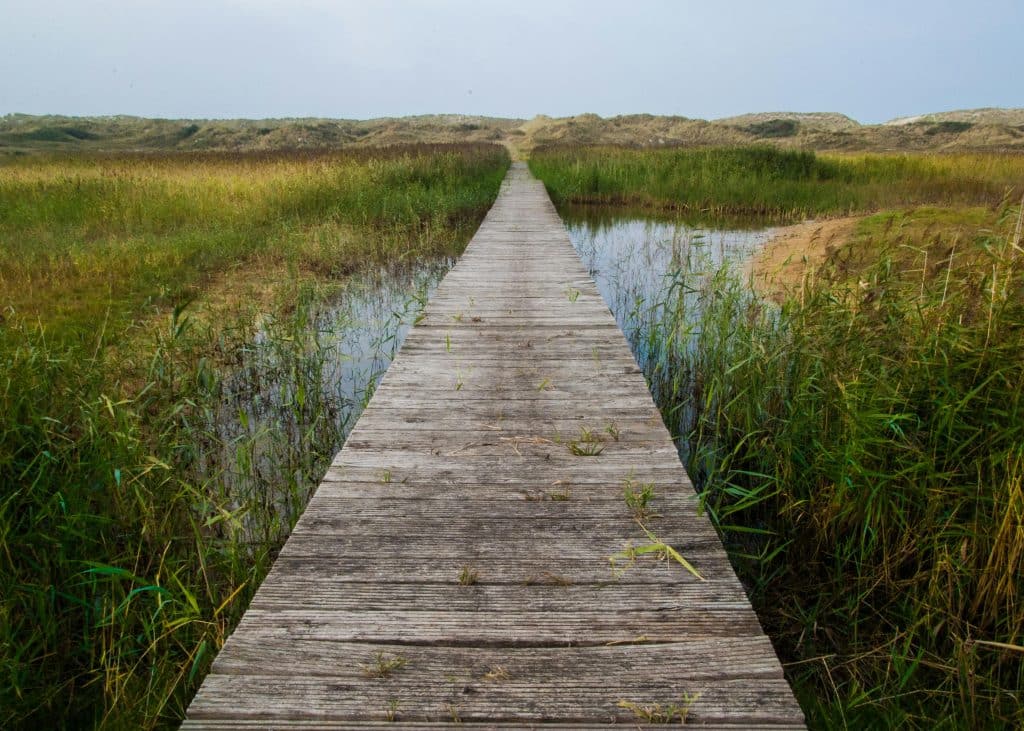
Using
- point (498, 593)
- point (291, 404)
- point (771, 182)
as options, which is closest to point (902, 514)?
point (498, 593)

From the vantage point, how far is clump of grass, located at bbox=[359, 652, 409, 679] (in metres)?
1.44

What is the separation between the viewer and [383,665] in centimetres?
146

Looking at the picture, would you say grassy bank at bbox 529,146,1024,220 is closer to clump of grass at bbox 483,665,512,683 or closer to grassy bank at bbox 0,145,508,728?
grassy bank at bbox 0,145,508,728

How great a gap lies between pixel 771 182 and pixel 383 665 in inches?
583

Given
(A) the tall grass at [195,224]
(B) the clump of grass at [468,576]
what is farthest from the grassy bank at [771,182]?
(B) the clump of grass at [468,576]

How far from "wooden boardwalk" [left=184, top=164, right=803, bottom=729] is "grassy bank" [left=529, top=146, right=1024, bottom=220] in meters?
11.3

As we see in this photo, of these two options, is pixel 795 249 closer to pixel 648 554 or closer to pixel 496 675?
pixel 648 554

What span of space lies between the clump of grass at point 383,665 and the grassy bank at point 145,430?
2.33 feet

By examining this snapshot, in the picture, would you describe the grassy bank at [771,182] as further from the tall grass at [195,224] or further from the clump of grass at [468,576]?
the clump of grass at [468,576]

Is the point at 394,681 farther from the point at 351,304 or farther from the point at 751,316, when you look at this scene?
the point at 351,304

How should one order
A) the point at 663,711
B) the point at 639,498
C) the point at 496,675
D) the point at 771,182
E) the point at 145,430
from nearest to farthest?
the point at 663,711, the point at 496,675, the point at 639,498, the point at 145,430, the point at 771,182

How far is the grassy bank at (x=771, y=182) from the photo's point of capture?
12.7 metres

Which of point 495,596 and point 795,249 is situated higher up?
point 795,249

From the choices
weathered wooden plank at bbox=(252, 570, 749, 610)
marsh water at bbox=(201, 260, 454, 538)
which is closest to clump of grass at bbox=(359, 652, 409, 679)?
weathered wooden plank at bbox=(252, 570, 749, 610)
